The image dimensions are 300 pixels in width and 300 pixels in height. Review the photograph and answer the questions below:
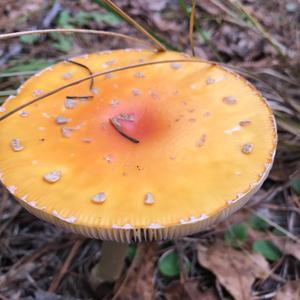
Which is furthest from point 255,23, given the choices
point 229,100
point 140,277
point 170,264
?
point 140,277

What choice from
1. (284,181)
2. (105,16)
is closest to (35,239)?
(284,181)

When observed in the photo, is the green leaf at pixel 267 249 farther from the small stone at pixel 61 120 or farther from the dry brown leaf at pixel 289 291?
the small stone at pixel 61 120

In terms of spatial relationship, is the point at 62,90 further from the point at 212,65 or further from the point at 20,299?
the point at 20,299

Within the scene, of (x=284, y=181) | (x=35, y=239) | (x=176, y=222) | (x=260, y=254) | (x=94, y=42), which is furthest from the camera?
(x=94, y=42)

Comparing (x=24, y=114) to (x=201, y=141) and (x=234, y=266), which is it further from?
(x=234, y=266)

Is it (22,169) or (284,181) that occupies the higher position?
(22,169)

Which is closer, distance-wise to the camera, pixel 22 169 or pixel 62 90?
pixel 22 169
